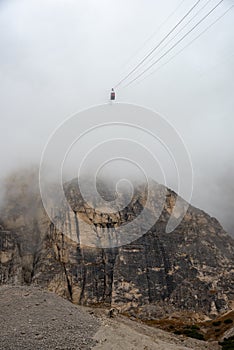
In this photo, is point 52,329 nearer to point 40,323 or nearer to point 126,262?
point 40,323

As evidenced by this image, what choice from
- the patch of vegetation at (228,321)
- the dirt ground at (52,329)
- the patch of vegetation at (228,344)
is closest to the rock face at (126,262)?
the patch of vegetation at (228,321)

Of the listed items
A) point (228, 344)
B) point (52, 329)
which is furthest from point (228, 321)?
point (52, 329)

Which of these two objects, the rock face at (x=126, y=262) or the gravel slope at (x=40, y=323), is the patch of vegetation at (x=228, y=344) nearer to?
the rock face at (x=126, y=262)

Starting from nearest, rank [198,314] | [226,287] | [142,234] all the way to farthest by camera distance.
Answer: [198,314]
[226,287]
[142,234]

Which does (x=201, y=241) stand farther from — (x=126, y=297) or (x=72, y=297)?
(x=72, y=297)

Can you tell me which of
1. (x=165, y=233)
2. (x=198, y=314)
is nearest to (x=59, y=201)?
(x=165, y=233)

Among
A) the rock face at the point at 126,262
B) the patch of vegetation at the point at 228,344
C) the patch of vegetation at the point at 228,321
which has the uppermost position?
the rock face at the point at 126,262
